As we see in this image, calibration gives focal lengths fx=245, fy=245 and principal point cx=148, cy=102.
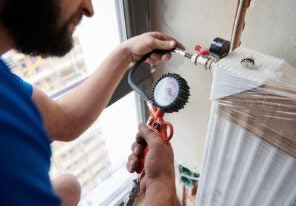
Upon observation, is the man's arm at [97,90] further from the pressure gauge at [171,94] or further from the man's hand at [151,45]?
the pressure gauge at [171,94]

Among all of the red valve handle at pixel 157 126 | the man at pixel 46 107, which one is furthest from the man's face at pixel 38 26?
the red valve handle at pixel 157 126

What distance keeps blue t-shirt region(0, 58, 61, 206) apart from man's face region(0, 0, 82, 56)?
8cm

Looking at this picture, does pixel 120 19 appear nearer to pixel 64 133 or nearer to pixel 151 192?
pixel 64 133

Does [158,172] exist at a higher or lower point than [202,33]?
lower

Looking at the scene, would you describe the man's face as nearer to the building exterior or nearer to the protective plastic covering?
the building exterior

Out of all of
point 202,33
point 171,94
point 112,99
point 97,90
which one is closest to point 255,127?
point 171,94

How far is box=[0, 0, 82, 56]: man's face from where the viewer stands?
0.44 metres

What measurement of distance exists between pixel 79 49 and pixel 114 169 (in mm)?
751

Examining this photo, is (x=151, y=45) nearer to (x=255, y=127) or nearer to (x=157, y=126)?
(x=157, y=126)

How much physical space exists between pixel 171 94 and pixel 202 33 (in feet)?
0.87

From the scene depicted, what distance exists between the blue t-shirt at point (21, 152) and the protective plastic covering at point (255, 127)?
1.29 ft

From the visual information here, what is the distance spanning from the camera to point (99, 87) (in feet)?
2.50

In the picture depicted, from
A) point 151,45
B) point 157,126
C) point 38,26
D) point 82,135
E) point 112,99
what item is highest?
point 38,26

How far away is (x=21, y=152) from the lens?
0.38 meters
